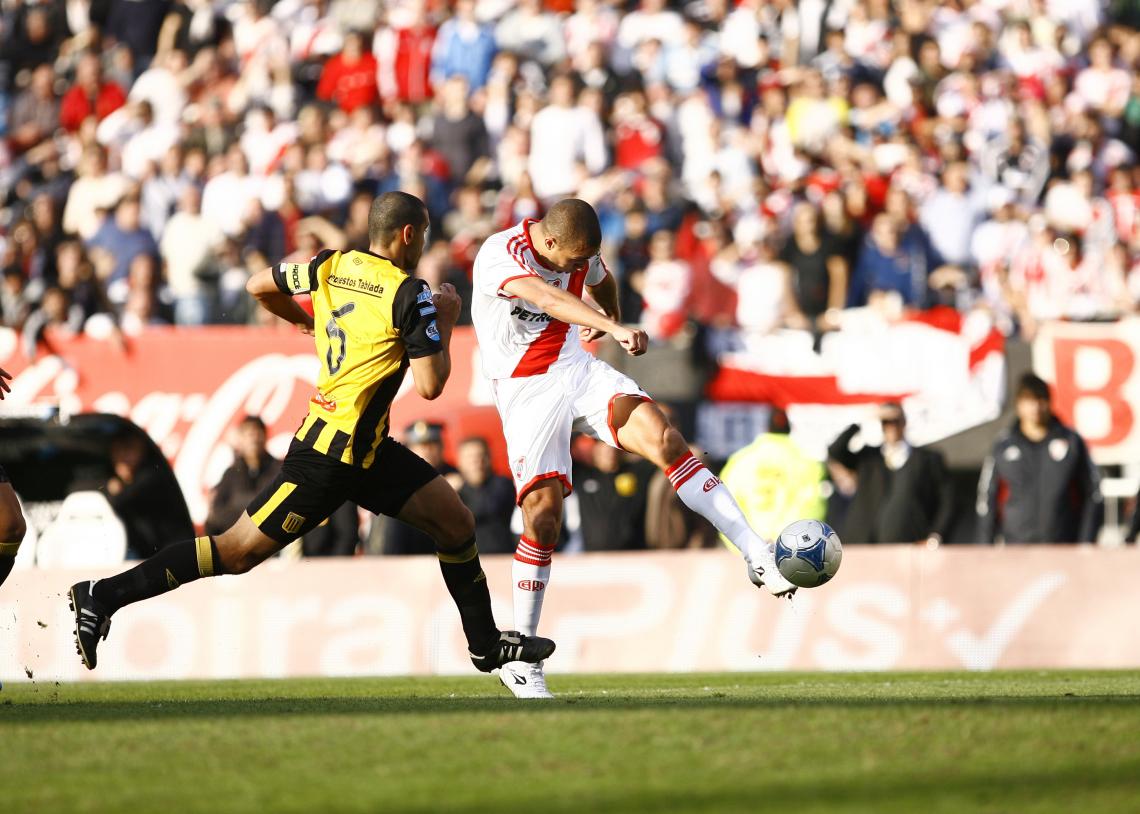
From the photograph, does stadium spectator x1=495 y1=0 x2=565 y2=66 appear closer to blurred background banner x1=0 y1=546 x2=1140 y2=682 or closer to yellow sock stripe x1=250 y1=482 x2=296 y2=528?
blurred background banner x1=0 y1=546 x2=1140 y2=682

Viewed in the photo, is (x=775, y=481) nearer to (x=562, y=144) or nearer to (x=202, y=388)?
(x=202, y=388)

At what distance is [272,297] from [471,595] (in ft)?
6.34

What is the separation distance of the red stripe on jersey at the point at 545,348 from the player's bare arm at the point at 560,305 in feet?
1.50

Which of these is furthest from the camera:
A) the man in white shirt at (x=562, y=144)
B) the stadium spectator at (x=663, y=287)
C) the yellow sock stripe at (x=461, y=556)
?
the man in white shirt at (x=562, y=144)

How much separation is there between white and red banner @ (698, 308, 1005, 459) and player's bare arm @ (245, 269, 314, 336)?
7.08 meters

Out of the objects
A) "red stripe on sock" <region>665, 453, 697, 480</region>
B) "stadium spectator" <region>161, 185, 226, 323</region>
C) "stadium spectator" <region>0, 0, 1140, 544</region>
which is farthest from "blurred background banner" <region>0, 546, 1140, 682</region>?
"stadium spectator" <region>161, 185, 226, 323</region>

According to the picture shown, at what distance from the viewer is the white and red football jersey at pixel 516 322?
396 inches

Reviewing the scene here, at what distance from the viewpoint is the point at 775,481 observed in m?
15.8

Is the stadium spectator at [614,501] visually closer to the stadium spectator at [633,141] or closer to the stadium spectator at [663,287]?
the stadium spectator at [633,141]

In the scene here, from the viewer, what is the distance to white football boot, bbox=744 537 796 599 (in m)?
9.45

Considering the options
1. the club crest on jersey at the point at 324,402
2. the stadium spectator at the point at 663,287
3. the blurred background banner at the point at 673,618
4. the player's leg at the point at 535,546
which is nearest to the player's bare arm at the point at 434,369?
the club crest on jersey at the point at 324,402

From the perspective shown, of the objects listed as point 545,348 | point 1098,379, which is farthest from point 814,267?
point 545,348

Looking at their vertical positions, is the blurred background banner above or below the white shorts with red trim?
below

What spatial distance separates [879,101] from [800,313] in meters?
4.57
